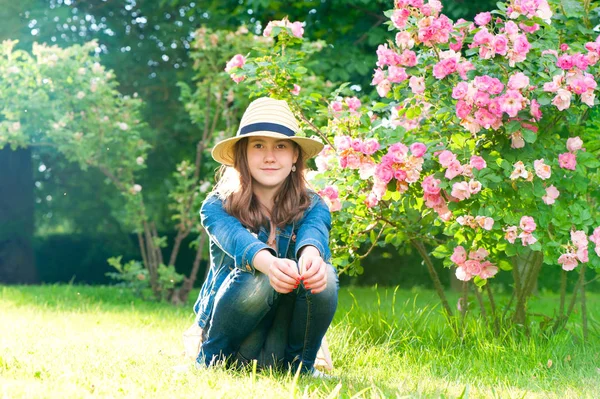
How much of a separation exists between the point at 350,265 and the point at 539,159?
1.14 metres

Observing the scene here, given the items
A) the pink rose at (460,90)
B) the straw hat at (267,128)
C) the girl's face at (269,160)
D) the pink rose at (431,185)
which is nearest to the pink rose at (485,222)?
the pink rose at (431,185)

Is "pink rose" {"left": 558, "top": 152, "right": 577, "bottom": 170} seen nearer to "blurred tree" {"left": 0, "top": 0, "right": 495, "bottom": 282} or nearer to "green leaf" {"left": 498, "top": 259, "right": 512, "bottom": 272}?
"green leaf" {"left": 498, "top": 259, "right": 512, "bottom": 272}

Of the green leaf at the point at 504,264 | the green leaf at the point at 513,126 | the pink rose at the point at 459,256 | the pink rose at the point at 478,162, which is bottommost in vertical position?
the green leaf at the point at 504,264

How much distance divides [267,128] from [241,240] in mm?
523

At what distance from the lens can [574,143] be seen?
11.1 ft

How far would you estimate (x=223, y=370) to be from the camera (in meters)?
2.80

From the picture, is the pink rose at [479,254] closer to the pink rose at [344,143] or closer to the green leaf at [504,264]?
the green leaf at [504,264]

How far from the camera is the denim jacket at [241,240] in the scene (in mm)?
2713

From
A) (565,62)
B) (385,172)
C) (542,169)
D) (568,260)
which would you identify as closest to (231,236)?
(385,172)

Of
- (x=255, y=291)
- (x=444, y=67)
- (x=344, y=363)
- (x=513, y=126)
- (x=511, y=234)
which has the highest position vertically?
(x=444, y=67)

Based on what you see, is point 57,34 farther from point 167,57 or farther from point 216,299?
point 216,299

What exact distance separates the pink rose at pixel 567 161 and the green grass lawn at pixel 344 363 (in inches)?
33.7

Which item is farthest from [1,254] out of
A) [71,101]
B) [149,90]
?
[71,101]

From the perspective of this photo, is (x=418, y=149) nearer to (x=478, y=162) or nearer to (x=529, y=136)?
(x=478, y=162)
